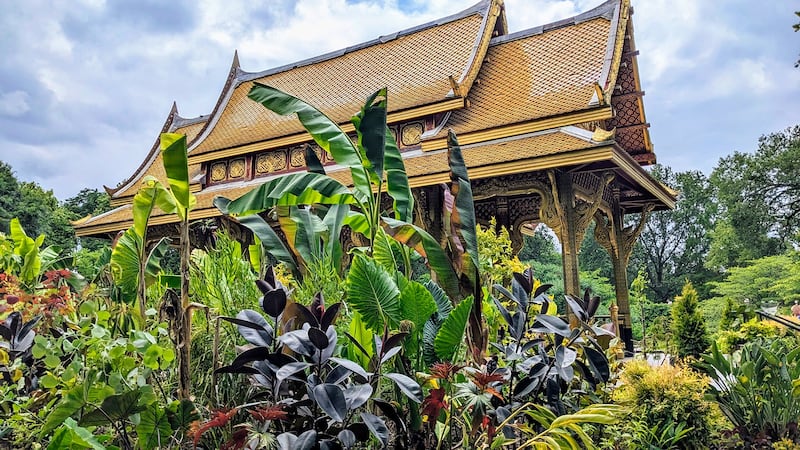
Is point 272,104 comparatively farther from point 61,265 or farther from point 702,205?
point 702,205

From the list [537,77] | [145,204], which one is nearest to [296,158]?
[537,77]

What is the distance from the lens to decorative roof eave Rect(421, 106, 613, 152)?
768cm

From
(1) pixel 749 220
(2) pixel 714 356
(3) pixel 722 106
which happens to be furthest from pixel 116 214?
(3) pixel 722 106

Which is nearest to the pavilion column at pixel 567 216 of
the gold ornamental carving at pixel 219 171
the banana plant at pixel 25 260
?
the banana plant at pixel 25 260

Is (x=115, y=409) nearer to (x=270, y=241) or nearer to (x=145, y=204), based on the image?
(x=145, y=204)

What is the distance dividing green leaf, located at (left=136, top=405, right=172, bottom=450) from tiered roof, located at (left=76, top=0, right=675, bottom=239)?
594 cm

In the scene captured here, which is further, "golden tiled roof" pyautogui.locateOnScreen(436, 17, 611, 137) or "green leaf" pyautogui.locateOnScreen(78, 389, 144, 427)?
"golden tiled roof" pyautogui.locateOnScreen(436, 17, 611, 137)

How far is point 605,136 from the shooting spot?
711cm

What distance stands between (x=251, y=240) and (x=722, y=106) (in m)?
30.0

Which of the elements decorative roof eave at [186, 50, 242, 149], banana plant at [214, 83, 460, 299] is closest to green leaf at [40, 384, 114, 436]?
banana plant at [214, 83, 460, 299]

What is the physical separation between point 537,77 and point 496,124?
1484mm

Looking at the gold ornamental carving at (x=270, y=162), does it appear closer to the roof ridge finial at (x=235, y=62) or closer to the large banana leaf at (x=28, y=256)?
the roof ridge finial at (x=235, y=62)

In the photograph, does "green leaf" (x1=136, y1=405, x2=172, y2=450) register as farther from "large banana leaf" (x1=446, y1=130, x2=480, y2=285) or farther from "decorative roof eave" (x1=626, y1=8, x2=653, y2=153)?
"decorative roof eave" (x1=626, y1=8, x2=653, y2=153)

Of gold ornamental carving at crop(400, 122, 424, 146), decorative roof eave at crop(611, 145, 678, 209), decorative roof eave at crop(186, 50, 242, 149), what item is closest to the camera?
decorative roof eave at crop(611, 145, 678, 209)
